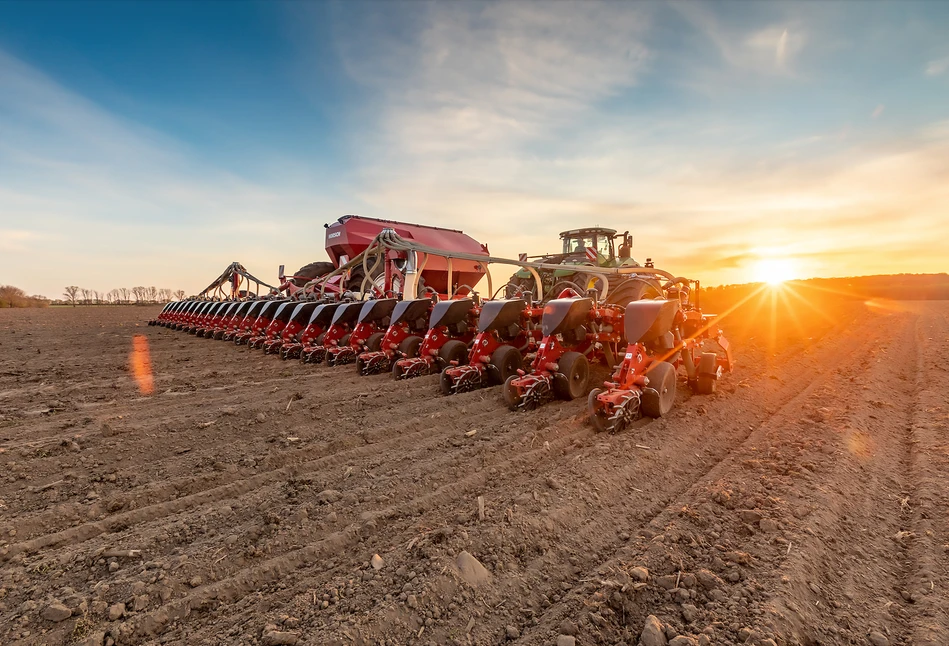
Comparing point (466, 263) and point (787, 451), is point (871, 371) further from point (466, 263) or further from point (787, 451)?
point (466, 263)

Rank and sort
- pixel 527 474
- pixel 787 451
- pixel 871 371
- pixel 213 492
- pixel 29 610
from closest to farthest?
pixel 29 610 < pixel 213 492 < pixel 527 474 < pixel 787 451 < pixel 871 371

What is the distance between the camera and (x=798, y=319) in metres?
15.3

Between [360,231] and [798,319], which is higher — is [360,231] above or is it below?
above

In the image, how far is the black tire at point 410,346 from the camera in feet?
23.4

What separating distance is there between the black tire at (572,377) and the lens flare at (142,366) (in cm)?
508

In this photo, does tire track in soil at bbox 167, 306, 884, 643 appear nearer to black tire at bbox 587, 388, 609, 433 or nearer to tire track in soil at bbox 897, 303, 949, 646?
black tire at bbox 587, 388, 609, 433

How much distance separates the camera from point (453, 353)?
261 inches

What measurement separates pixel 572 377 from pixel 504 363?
3.35 ft

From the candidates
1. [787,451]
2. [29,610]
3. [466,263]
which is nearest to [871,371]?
[787,451]

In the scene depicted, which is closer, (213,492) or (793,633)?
(793,633)

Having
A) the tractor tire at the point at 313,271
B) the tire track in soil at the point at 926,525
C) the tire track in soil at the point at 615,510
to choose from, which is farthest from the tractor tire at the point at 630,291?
the tractor tire at the point at 313,271

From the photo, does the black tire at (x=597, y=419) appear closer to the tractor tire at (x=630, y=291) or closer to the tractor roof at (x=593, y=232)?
the tractor tire at (x=630, y=291)

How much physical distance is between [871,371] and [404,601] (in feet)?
26.4

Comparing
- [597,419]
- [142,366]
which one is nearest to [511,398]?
[597,419]
